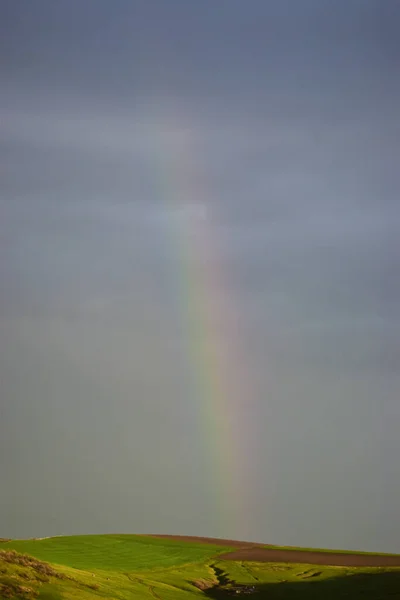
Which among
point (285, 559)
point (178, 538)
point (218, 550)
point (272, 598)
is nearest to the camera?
point (272, 598)

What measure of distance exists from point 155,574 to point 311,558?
60072mm

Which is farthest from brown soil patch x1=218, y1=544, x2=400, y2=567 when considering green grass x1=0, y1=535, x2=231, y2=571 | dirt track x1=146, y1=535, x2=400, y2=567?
green grass x1=0, y1=535, x2=231, y2=571

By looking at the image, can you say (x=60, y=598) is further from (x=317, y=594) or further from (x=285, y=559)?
(x=285, y=559)

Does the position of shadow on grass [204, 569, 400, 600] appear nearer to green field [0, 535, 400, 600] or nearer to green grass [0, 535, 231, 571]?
green field [0, 535, 400, 600]

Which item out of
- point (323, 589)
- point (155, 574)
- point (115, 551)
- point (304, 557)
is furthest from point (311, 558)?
point (155, 574)

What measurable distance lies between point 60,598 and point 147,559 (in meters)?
78.9

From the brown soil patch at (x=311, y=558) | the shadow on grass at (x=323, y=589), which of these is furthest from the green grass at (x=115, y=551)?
the shadow on grass at (x=323, y=589)

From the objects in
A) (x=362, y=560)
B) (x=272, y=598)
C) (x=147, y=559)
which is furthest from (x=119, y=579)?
(x=362, y=560)

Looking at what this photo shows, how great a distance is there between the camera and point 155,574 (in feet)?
421

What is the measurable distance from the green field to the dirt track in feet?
23.2

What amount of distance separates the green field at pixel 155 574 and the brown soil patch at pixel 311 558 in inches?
275

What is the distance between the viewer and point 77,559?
480 feet

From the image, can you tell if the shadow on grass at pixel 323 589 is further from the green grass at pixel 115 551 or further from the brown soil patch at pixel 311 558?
the brown soil patch at pixel 311 558

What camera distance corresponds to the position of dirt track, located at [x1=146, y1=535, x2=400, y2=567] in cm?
A: 16375
